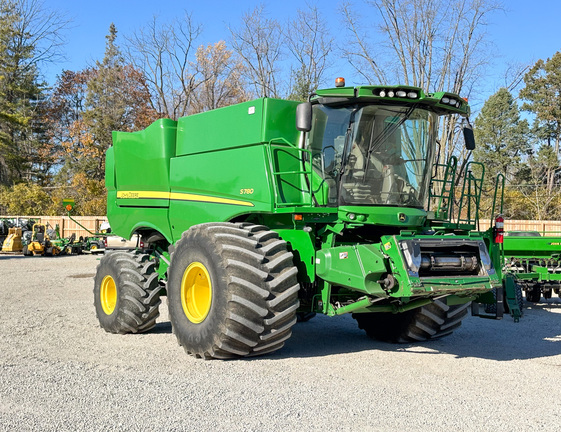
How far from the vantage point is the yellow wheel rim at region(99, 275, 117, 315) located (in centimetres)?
930

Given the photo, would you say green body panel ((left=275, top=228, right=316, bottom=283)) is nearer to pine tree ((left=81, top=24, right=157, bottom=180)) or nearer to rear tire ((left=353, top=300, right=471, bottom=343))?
rear tire ((left=353, top=300, right=471, bottom=343))

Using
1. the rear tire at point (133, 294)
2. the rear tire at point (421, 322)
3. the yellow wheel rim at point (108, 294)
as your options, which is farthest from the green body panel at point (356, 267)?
the yellow wheel rim at point (108, 294)

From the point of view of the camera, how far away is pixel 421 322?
8164 millimetres

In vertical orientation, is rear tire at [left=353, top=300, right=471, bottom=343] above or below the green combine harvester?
below

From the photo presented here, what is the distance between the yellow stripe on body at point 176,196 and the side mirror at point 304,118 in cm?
125

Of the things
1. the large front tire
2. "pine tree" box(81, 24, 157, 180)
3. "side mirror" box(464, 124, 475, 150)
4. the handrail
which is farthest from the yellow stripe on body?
"pine tree" box(81, 24, 157, 180)

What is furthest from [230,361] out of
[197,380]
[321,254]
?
[321,254]

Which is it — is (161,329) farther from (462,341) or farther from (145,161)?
(462,341)

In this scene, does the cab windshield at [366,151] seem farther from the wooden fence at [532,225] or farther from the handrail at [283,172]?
the wooden fence at [532,225]

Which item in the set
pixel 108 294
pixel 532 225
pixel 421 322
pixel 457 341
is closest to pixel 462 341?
pixel 457 341

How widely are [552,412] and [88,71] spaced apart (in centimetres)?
5499

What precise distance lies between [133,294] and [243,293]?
272 cm

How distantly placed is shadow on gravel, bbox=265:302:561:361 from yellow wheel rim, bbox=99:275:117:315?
9.28 ft

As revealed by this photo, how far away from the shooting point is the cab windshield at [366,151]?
23.5ft
